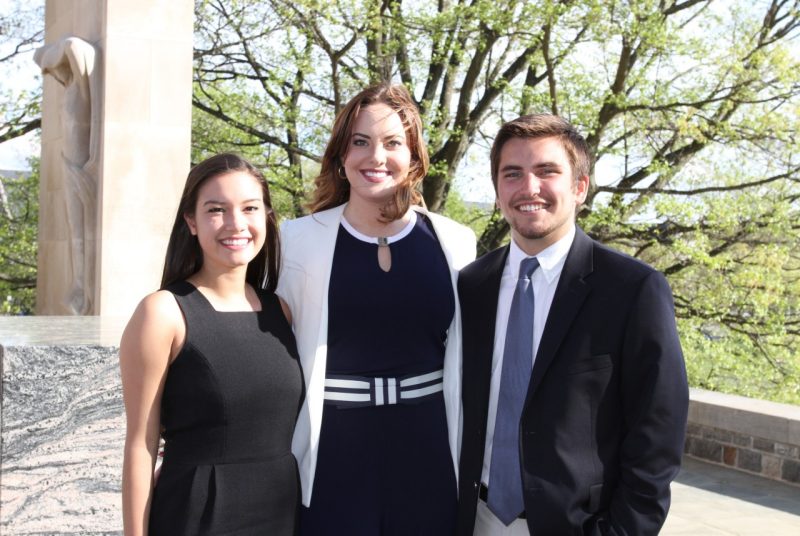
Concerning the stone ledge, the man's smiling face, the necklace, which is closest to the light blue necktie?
the man's smiling face

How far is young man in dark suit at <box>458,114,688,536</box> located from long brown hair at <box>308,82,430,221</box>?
44 centimetres

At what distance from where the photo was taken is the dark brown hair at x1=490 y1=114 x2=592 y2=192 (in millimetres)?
2781

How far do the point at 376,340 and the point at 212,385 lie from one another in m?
0.66

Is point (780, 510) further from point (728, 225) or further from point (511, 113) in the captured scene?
point (511, 113)

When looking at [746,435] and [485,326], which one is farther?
[746,435]

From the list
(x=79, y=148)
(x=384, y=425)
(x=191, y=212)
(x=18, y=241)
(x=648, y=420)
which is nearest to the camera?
(x=648, y=420)

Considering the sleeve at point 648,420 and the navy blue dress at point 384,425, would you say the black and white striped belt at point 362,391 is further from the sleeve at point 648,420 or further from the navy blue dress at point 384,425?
the sleeve at point 648,420

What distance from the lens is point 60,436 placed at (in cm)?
396

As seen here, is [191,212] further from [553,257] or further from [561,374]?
[561,374]

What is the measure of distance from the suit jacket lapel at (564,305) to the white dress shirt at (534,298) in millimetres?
52

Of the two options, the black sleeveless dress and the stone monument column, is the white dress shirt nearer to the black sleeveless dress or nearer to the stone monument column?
the black sleeveless dress

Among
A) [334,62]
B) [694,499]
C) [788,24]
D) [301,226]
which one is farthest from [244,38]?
[301,226]

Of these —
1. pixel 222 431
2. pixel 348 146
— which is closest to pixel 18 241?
pixel 348 146

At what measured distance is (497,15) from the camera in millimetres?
12742
